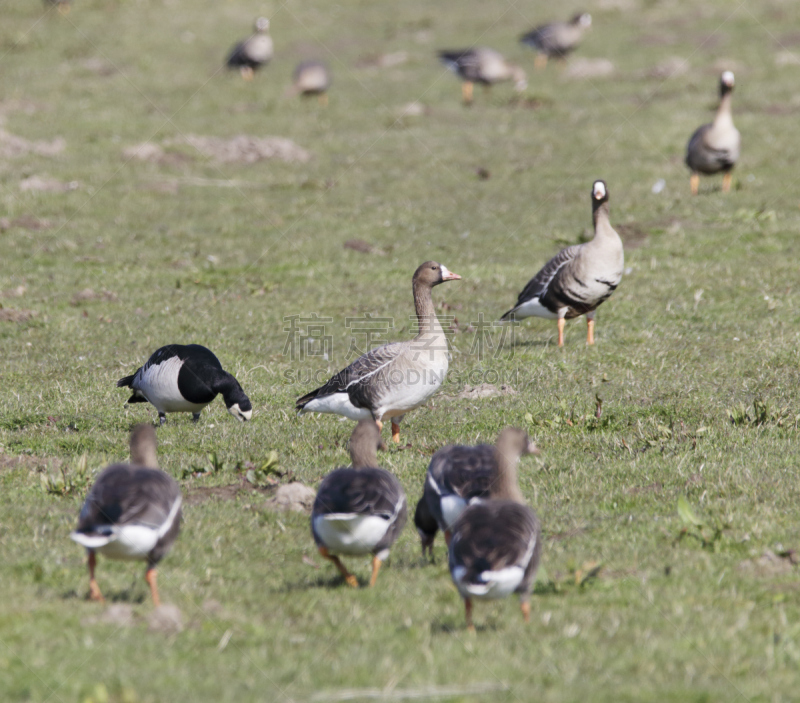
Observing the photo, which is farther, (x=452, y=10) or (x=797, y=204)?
(x=452, y=10)

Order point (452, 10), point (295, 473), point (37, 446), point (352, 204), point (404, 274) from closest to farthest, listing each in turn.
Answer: point (295, 473), point (37, 446), point (404, 274), point (352, 204), point (452, 10)

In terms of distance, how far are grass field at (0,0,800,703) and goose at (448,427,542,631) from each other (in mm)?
415

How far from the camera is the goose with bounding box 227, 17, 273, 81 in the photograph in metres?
42.0

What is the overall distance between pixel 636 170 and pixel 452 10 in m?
29.8

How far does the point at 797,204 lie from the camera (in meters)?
25.2

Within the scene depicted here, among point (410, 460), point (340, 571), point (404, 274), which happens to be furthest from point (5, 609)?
point (404, 274)

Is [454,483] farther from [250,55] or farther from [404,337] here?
[250,55]

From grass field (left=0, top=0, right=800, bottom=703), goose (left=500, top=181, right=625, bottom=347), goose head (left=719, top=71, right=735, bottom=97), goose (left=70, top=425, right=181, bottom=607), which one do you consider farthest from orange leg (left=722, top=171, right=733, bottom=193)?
goose (left=70, top=425, right=181, bottom=607)

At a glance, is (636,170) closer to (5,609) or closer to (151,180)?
(151,180)

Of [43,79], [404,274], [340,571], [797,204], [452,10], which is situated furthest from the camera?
[452,10]

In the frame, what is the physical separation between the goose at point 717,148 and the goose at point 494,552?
68.0ft

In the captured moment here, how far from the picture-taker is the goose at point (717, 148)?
1010 inches

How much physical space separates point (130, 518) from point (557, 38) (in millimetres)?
40910

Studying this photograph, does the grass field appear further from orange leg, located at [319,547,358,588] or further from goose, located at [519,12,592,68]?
goose, located at [519,12,592,68]
